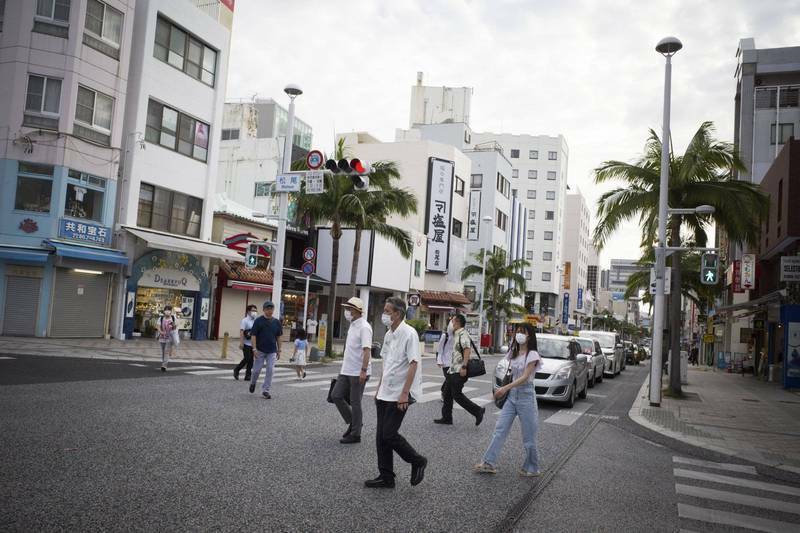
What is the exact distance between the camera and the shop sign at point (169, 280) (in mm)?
24531

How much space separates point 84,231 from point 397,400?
63.8ft

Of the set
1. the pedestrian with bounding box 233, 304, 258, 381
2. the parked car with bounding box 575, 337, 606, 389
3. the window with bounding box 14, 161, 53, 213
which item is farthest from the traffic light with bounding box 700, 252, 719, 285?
the window with bounding box 14, 161, 53, 213

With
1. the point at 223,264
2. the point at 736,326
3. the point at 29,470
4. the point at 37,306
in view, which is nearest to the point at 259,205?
the point at 223,264

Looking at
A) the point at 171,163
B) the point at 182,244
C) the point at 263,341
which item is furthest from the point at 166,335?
the point at 171,163

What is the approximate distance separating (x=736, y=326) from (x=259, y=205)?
33698 mm

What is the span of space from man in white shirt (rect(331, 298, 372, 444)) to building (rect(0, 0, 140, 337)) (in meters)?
15.7

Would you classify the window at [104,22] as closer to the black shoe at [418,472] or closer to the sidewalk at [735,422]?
the sidewalk at [735,422]

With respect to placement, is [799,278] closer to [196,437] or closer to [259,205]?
[196,437]

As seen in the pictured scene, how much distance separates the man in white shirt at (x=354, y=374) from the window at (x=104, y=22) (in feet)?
63.5

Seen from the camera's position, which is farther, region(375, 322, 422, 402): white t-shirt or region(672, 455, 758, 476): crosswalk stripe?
region(672, 455, 758, 476): crosswalk stripe

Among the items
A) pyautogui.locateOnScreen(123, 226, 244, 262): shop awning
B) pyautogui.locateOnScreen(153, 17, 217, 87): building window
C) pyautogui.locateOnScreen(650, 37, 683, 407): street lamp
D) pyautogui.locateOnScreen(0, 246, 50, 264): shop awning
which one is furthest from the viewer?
pyautogui.locateOnScreen(153, 17, 217, 87): building window

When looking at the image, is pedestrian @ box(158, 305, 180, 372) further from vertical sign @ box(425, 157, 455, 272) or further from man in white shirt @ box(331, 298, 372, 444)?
vertical sign @ box(425, 157, 455, 272)

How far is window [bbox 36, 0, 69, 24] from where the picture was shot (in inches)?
837

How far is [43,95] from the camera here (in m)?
21.1
